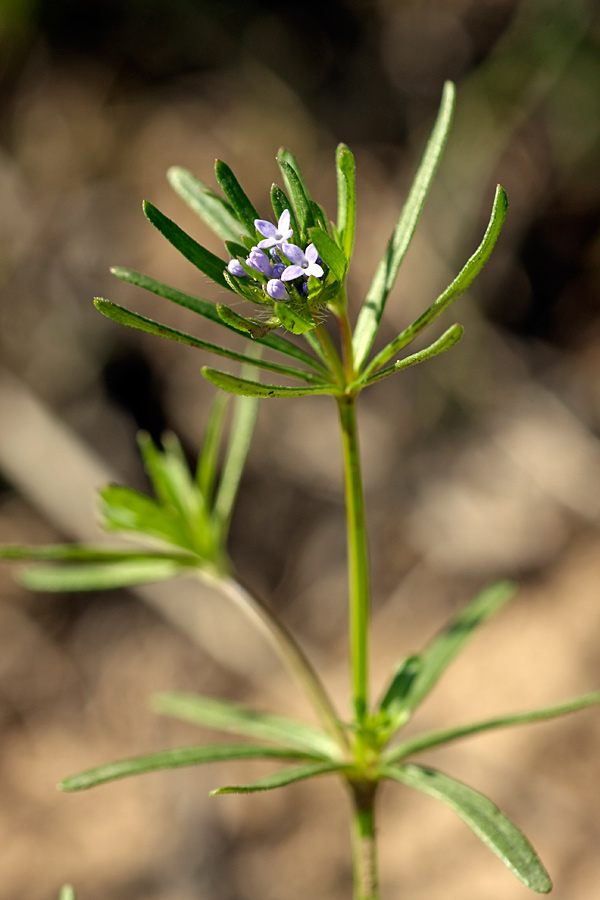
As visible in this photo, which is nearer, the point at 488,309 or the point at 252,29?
the point at 488,309

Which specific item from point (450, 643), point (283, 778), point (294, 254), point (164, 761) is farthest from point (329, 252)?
point (450, 643)

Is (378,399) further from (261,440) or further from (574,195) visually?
(574,195)

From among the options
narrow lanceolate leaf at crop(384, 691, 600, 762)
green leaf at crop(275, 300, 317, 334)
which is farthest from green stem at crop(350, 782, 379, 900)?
green leaf at crop(275, 300, 317, 334)

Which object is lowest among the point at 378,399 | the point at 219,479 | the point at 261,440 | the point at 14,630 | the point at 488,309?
the point at 14,630

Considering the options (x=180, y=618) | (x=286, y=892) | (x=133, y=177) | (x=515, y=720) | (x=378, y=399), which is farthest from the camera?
(x=133, y=177)

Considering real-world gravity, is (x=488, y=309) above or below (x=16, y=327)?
above

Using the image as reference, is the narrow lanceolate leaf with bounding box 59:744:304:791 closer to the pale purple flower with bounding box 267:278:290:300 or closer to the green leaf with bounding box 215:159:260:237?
the pale purple flower with bounding box 267:278:290:300

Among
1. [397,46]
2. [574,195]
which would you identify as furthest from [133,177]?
[574,195]
